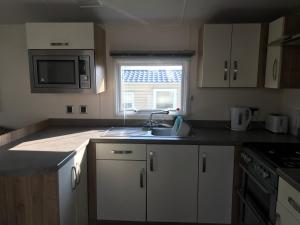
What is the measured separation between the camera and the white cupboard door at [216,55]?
7.38 feet

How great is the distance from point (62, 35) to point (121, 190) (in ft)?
4.93

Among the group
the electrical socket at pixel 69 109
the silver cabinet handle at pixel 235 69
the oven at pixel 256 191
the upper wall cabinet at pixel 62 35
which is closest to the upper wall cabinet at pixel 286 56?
the silver cabinet handle at pixel 235 69

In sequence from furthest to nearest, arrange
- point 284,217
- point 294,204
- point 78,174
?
point 78,174, point 284,217, point 294,204

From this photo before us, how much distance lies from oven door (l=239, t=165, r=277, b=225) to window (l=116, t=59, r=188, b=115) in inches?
41.0

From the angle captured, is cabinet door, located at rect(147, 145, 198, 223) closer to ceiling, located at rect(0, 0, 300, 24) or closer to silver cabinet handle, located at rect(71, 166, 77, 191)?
silver cabinet handle, located at rect(71, 166, 77, 191)

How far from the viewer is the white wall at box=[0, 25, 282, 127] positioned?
2562 millimetres

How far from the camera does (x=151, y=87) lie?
269 centimetres

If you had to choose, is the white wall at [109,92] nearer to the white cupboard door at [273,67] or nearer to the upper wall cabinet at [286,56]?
the white cupboard door at [273,67]

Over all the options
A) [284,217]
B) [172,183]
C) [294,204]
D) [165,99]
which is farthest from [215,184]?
[165,99]

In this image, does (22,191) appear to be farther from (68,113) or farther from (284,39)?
(284,39)

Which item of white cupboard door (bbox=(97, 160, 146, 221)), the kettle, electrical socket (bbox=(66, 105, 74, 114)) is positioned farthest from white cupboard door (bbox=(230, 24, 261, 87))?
electrical socket (bbox=(66, 105, 74, 114))

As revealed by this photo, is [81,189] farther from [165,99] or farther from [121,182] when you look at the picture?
[165,99]

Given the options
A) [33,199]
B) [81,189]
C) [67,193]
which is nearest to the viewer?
[33,199]

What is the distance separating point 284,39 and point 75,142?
1810 millimetres
